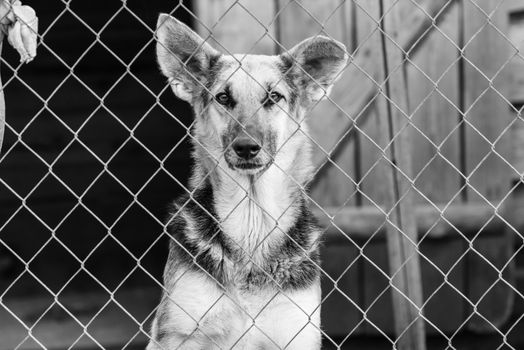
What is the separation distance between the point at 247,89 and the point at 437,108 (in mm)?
1747

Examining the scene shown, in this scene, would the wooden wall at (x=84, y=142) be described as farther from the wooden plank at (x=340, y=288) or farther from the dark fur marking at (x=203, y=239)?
the dark fur marking at (x=203, y=239)

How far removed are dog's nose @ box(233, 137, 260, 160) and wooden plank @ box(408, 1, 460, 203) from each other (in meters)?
1.77

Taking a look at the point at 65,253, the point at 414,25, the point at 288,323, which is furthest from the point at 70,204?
the point at 288,323

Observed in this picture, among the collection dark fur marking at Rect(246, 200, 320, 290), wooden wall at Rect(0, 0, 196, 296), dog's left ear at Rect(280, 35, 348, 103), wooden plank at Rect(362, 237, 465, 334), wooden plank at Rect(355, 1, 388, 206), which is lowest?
wooden wall at Rect(0, 0, 196, 296)

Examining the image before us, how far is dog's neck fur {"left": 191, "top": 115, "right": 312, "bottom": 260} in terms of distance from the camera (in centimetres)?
355

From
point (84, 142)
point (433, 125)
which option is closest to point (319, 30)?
point (433, 125)

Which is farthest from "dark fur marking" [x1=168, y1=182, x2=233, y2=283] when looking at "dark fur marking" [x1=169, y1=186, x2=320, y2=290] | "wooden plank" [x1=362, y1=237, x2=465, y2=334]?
"wooden plank" [x1=362, y1=237, x2=465, y2=334]

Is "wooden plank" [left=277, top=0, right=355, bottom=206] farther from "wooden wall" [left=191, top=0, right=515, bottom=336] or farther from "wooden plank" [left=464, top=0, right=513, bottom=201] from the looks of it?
"wooden plank" [left=464, top=0, right=513, bottom=201]

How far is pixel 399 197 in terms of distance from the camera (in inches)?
155

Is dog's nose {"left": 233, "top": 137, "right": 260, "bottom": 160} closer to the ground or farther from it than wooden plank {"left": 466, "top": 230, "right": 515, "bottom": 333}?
farther from it

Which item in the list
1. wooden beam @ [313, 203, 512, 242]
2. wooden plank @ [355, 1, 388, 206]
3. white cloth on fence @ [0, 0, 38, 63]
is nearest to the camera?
white cloth on fence @ [0, 0, 38, 63]

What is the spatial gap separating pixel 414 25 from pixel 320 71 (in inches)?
53.5

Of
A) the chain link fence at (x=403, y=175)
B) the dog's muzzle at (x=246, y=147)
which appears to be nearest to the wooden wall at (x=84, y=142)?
the chain link fence at (x=403, y=175)

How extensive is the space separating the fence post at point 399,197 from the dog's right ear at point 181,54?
928mm
